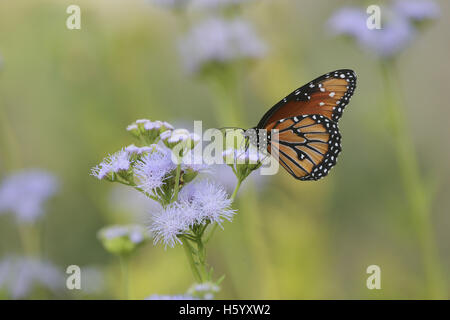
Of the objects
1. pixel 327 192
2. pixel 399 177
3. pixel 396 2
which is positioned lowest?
pixel 327 192

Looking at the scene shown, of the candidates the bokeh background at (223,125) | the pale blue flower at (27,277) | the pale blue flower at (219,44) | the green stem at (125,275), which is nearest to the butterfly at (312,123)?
the bokeh background at (223,125)

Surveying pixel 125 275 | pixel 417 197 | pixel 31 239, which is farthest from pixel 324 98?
pixel 31 239

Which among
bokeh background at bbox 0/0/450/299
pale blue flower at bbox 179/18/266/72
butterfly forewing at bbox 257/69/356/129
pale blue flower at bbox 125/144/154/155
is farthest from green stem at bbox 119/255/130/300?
pale blue flower at bbox 179/18/266/72

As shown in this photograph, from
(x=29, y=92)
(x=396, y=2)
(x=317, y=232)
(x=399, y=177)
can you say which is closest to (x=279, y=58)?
(x=396, y=2)

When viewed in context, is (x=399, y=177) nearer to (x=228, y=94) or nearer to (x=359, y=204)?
(x=359, y=204)

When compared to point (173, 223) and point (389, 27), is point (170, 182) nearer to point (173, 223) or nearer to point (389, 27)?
point (173, 223)

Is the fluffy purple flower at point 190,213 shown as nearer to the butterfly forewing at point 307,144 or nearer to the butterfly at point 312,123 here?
the butterfly at point 312,123

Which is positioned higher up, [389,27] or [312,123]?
[389,27]
